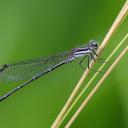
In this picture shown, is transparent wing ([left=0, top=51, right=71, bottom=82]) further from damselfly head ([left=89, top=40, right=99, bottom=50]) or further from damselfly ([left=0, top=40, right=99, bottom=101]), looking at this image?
damselfly head ([left=89, top=40, right=99, bottom=50])

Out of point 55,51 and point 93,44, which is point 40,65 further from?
point 93,44

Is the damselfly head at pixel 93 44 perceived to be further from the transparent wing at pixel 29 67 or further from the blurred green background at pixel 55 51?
the transparent wing at pixel 29 67

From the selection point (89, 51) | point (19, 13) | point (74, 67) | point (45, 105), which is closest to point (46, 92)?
point (45, 105)

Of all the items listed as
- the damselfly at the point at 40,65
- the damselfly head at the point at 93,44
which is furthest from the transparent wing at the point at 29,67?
the damselfly head at the point at 93,44

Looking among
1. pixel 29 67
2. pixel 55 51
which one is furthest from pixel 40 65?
pixel 55 51

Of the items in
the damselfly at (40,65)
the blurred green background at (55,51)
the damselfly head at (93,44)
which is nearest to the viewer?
the blurred green background at (55,51)
